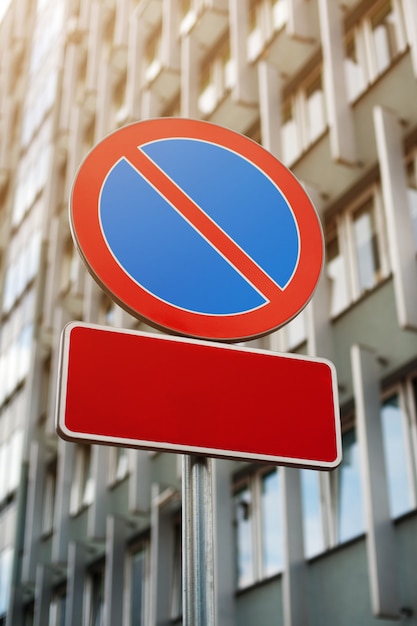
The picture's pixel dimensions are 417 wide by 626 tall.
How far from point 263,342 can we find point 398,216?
11.9ft

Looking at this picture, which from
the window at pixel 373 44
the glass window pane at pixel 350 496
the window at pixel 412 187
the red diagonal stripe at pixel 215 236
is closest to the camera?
the red diagonal stripe at pixel 215 236

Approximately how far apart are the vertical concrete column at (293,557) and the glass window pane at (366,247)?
2579mm

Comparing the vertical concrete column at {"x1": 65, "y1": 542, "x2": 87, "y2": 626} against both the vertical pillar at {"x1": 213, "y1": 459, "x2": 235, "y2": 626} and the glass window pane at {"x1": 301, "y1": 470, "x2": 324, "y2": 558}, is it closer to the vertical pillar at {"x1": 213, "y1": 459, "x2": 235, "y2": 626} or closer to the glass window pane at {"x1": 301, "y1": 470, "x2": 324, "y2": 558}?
the vertical pillar at {"x1": 213, "y1": 459, "x2": 235, "y2": 626}

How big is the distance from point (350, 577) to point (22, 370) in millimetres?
15682

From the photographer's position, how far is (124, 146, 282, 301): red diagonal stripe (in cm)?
272

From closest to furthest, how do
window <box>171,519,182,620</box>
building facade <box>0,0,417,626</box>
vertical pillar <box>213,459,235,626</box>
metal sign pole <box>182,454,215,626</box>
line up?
metal sign pole <box>182,454,215,626</box>, building facade <box>0,0,417,626</box>, vertical pillar <box>213,459,235,626</box>, window <box>171,519,182,620</box>

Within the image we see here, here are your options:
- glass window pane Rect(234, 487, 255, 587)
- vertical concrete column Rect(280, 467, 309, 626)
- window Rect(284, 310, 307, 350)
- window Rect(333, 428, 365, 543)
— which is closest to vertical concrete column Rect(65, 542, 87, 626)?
glass window pane Rect(234, 487, 255, 587)

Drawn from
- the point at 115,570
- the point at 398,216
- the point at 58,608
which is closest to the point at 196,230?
the point at 398,216

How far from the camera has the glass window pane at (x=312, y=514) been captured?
1138cm

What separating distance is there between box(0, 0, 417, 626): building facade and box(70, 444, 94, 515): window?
0.05 m

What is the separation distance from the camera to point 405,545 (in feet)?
31.3

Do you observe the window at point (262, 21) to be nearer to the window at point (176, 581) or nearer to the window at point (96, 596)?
the window at point (176, 581)

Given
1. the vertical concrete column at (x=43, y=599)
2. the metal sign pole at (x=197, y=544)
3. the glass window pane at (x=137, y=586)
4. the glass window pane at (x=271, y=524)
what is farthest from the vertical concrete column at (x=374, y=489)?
the vertical concrete column at (x=43, y=599)

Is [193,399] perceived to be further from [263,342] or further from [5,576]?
[5,576]
